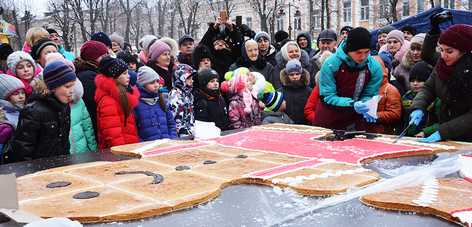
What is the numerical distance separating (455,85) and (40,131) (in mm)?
2638

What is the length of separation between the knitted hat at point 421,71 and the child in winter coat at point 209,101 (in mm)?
1742

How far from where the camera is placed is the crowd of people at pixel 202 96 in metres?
3.09

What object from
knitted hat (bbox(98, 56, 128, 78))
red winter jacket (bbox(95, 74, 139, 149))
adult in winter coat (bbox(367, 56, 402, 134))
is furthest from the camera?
adult in winter coat (bbox(367, 56, 402, 134))

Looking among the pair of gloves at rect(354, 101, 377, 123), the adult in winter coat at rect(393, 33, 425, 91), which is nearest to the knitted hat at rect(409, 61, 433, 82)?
the adult in winter coat at rect(393, 33, 425, 91)

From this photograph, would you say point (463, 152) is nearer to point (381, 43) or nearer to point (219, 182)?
point (219, 182)

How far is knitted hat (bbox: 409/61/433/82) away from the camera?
4312 millimetres

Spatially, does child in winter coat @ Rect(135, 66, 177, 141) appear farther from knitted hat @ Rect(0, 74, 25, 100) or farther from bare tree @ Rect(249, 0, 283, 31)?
bare tree @ Rect(249, 0, 283, 31)

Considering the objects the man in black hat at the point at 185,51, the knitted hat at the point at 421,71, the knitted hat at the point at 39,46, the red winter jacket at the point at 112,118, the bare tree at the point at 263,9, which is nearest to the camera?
the red winter jacket at the point at 112,118

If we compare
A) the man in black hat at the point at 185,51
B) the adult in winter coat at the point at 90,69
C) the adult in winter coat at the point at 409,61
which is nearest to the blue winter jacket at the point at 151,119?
the adult in winter coat at the point at 90,69

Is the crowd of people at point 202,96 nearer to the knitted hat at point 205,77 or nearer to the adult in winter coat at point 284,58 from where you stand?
the knitted hat at point 205,77

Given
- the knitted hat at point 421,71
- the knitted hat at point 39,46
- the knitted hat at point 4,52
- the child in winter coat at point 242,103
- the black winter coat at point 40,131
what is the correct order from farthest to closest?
the knitted hat at point 4,52 < the child in winter coat at point 242,103 < the knitted hat at point 39,46 < the knitted hat at point 421,71 < the black winter coat at point 40,131

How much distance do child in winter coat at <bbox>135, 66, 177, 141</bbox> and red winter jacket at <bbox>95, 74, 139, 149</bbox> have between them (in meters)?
0.08

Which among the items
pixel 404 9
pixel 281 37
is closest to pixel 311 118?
pixel 281 37

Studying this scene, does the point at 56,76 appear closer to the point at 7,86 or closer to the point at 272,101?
the point at 7,86
